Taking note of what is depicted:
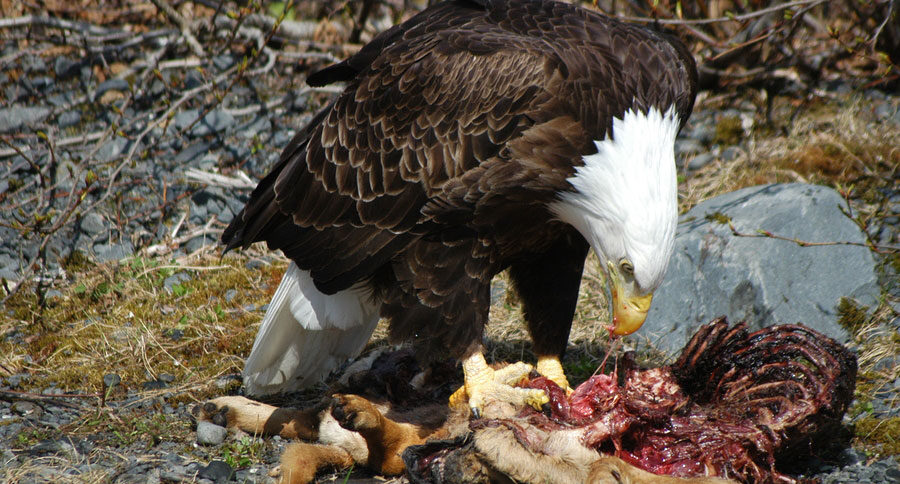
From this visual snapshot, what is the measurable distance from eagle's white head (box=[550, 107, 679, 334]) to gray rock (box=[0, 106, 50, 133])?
14.6 feet

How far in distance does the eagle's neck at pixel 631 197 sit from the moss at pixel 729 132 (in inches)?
125

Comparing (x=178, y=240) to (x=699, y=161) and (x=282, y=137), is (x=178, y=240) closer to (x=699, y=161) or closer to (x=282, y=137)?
(x=282, y=137)

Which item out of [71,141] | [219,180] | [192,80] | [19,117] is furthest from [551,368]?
[19,117]

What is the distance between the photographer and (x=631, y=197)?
9.43 ft

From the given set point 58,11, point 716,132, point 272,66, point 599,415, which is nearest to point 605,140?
point 599,415

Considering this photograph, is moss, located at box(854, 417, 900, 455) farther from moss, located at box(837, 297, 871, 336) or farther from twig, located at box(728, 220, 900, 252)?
twig, located at box(728, 220, 900, 252)

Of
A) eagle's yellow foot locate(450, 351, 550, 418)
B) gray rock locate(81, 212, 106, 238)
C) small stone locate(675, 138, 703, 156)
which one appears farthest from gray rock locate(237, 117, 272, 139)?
eagle's yellow foot locate(450, 351, 550, 418)

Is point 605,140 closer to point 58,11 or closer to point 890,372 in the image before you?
point 890,372

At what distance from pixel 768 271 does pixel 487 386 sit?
1.50 meters

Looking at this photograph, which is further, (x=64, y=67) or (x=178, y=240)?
(x=64, y=67)

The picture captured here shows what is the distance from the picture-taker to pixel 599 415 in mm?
2850

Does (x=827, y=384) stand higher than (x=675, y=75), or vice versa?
(x=675, y=75)

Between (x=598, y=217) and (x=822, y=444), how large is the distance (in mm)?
1072

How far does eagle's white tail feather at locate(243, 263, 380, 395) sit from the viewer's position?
3725 millimetres
